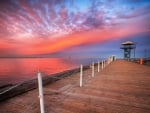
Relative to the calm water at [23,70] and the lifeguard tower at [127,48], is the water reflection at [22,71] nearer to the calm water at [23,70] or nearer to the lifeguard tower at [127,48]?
the calm water at [23,70]

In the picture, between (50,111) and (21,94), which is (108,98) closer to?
(50,111)

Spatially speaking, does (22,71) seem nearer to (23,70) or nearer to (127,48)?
(23,70)

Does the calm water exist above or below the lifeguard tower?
below

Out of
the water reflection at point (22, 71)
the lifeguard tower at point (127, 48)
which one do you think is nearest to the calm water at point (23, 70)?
the water reflection at point (22, 71)

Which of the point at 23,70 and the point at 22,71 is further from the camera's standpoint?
the point at 23,70

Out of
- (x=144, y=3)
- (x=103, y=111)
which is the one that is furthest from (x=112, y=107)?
(x=144, y=3)

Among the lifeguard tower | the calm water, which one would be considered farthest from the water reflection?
the lifeguard tower

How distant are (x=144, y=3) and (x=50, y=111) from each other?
2368 cm

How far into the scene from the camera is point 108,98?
380cm

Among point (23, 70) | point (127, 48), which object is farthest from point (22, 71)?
point (127, 48)

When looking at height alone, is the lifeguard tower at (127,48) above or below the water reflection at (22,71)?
above

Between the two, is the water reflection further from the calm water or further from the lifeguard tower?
the lifeguard tower

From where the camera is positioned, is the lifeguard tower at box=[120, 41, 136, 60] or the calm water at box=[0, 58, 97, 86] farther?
the lifeguard tower at box=[120, 41, 136, 60]

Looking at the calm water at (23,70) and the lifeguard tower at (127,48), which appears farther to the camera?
the lifeguard tower at (127,48)
